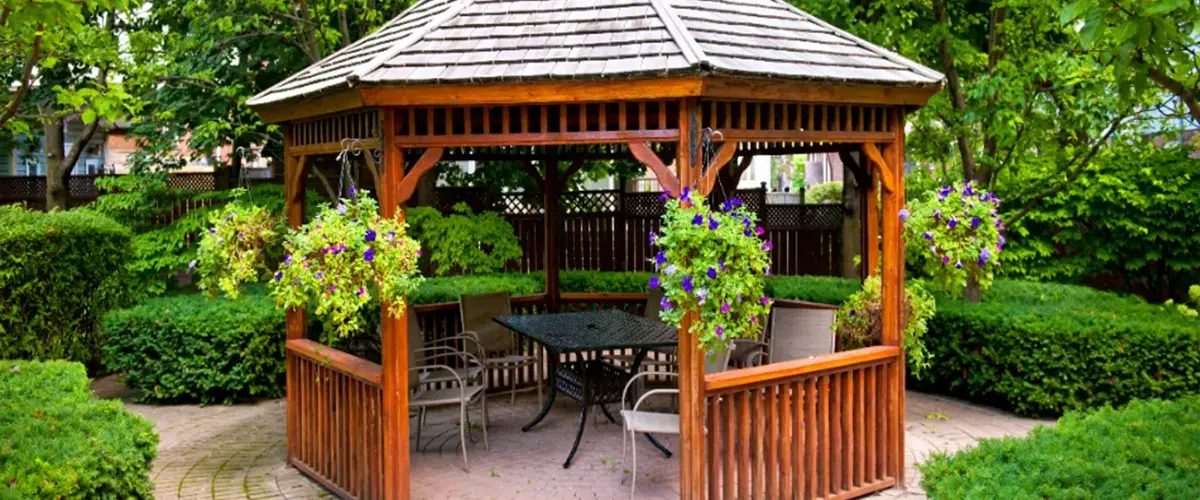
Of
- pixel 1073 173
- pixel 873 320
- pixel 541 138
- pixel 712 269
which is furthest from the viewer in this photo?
pixel 1073 173

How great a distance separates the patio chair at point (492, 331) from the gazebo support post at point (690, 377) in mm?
3113

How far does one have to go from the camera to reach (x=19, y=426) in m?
4.42

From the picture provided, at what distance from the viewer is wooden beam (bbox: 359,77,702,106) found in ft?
16.3

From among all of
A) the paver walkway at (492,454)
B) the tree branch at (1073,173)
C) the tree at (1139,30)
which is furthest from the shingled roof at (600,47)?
the tree branch at (1073,173)

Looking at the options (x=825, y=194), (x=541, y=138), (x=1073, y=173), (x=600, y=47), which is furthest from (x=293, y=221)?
(x=825, y=194)

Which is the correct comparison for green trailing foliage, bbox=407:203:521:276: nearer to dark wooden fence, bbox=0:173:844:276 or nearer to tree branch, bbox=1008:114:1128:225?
dark wooden fence, bbox=0:173:844:276

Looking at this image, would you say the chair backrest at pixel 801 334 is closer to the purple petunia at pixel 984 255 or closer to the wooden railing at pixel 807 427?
the wooden railing at pixel 807 427

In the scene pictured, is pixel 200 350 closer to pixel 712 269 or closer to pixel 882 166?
pixel 712 269

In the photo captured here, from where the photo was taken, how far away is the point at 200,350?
836 centimetres

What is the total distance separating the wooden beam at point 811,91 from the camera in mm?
4972

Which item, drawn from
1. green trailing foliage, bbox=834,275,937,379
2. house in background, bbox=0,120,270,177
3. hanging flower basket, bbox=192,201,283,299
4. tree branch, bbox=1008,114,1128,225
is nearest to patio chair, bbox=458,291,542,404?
hanging flower basket, bbox=192,201,283,299

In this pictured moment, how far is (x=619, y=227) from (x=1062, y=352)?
23.1 ft

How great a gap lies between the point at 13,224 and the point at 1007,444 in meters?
8.19

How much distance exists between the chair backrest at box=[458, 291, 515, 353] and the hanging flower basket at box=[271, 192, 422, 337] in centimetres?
335
